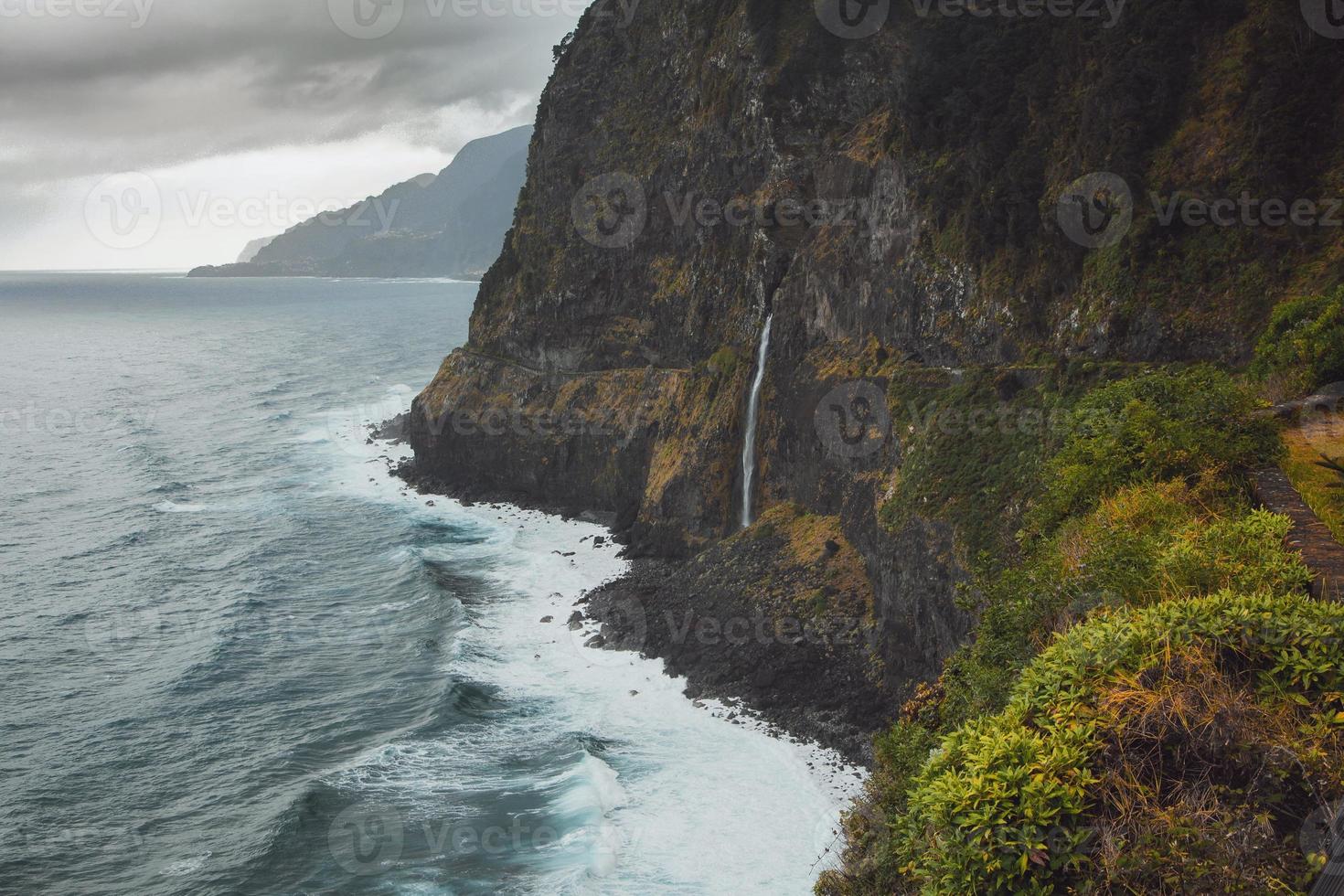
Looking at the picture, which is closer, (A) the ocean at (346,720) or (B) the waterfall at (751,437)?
(A) the ocean at (346,720)

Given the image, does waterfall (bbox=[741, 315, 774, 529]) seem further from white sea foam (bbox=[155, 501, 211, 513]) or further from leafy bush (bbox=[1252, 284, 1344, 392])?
white sea foam (bbox=[155, 501, 211, 513])

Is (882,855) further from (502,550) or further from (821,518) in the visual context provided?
(502,550)

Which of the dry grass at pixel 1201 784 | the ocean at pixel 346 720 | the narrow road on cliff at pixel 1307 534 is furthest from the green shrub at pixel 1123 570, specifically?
the ocean at pixel 346 720

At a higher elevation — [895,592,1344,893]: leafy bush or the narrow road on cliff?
the narrow road on cliff

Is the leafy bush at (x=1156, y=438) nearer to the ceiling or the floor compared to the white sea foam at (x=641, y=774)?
nearer to the ceiling

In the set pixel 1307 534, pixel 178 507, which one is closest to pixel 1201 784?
pixel 1307 534

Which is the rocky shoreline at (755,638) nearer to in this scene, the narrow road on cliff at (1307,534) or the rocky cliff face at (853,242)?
the rocky cliff face at (853,242)

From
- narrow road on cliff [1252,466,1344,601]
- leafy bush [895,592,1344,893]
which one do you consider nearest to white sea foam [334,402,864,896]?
narrow road on cliff [1252,466,1344,601]
